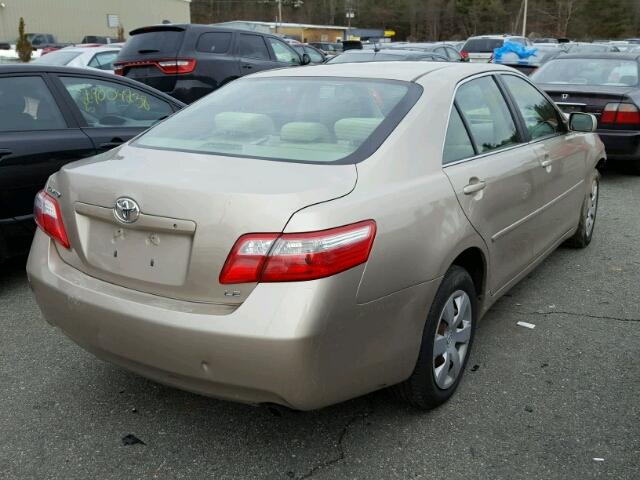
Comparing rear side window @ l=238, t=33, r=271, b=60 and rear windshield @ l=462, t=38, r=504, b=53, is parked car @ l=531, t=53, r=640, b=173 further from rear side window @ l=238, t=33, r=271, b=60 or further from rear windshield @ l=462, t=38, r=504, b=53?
rear windshield @ l=462, t=38, r=504, b=53

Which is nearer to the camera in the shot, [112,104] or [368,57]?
[112,104]

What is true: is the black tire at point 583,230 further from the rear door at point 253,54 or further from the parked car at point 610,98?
the rear door at point 253,54

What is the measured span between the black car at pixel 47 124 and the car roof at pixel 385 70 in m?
1.64

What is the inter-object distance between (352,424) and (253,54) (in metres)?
9.14

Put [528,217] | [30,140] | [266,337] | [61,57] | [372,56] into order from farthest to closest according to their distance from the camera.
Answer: [61,57], [372,56], [30,140], [528,217], [266,337]

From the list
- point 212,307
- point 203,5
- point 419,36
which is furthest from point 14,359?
point 419,36

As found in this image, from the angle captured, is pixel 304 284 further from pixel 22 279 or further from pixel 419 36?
pixel 419 36

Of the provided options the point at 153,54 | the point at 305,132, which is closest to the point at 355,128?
the point at 305,132

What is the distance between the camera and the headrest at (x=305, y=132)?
2.97 metres

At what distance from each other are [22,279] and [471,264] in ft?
10.7

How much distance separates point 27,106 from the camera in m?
4.58

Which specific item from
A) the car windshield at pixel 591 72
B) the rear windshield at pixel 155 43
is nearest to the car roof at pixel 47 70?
the rear windshield at pixel 155 43

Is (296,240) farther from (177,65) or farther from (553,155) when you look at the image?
(177,65)

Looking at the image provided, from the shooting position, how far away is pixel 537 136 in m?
4.13
